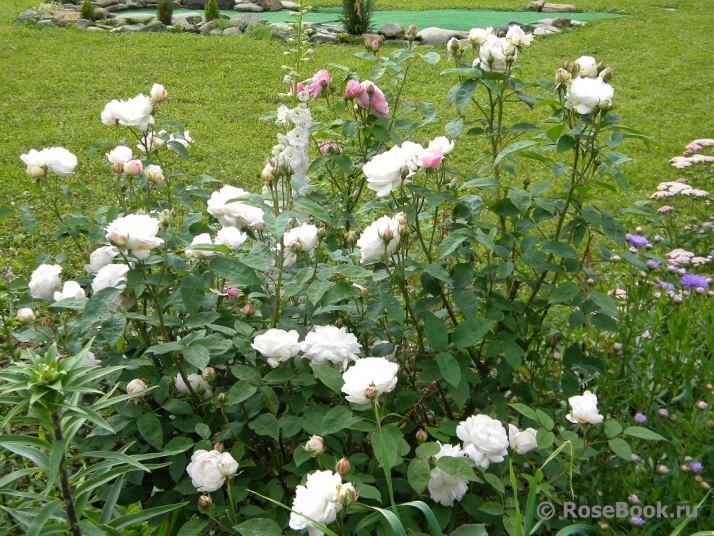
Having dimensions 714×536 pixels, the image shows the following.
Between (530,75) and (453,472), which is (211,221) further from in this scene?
(530,75)

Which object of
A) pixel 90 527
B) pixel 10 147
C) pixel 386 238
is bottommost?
pixel 10 147

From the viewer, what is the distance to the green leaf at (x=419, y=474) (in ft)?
4.72

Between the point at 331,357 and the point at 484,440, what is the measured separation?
39cm

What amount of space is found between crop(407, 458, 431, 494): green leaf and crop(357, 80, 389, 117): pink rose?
1.11m

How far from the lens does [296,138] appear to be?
2.27 metres

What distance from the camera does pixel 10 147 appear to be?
5652 millimetres

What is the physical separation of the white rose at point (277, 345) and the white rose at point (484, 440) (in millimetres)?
418

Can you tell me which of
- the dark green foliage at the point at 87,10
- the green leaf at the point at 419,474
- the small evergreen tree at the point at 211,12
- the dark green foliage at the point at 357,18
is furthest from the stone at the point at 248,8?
the green leaf at the point at 419,474

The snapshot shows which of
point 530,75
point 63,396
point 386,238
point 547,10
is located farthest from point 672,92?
point 63,396

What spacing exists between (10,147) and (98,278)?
4617 millimetres

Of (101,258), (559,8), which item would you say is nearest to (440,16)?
(559,8)

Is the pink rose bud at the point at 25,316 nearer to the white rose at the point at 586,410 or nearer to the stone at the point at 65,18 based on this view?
the white rose at the point at 586,410

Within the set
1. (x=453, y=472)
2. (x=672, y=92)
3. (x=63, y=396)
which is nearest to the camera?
(x=63, y=396)

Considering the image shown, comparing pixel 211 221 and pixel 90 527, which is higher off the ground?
pixel 211 221
